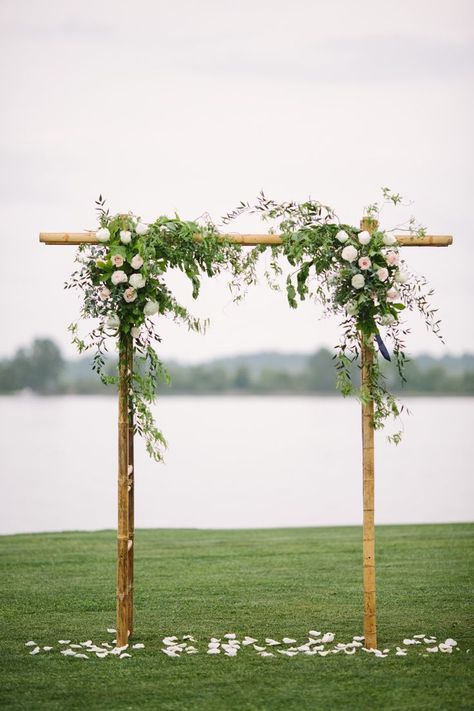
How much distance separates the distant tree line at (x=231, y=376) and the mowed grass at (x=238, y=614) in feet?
166

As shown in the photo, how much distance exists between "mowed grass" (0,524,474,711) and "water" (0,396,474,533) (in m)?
5.39

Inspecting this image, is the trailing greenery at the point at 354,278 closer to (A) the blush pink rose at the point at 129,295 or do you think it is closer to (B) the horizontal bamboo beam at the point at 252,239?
(B) the horizontal bamboo beam at the point at 252,239

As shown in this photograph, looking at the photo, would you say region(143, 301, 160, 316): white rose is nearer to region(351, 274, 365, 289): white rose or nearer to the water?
region(351, 274, 365, 289): white rose

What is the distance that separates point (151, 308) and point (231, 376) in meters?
68.5

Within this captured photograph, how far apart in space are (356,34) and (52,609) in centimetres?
1735

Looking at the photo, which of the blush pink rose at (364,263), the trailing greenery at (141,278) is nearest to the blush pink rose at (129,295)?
the trailing greenery at (141,278)

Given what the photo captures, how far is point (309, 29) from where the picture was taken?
2025 centimetres

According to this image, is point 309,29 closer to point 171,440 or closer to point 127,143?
point 127,143

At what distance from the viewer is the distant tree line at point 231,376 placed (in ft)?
208

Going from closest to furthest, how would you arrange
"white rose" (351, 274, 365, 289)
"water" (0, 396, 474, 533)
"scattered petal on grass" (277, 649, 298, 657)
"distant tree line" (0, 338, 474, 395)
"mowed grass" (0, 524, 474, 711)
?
"mowed grass" (0, 524, 474, 711) → "scattered petal on grass" (277, 649, 298, 657) → "white rose" (351, 274, 365, 289) → "water" (0, 396, 474, 533) → "distant tree line" (0, 338, 474, 395)

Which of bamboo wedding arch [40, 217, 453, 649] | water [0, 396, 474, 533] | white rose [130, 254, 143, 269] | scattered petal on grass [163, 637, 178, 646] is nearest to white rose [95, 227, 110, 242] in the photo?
bamboo wedding arch [40, 217, 453, 649]

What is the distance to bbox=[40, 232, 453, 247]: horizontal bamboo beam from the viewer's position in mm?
Answer: 6582

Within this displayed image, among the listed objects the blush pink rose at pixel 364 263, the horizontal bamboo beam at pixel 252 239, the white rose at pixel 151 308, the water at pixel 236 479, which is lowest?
the water at pixel 236 479

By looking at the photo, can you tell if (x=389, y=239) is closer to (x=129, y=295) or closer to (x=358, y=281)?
(x=358, y=281)
